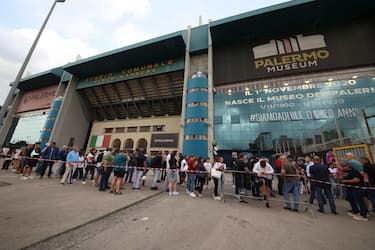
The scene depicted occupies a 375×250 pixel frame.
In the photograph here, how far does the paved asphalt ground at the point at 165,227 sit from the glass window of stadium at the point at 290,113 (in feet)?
46.3

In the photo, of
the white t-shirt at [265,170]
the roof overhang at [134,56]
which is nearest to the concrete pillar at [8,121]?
the roof overhang at [134,56]

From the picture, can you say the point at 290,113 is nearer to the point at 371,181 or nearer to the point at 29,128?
the point at 371,181

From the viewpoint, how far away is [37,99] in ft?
110

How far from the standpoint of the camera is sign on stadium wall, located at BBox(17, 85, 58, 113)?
32031 mm

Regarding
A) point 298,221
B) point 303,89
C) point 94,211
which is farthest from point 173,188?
point 303,89

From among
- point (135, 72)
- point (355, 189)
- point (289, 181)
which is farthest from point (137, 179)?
point (135, 72)

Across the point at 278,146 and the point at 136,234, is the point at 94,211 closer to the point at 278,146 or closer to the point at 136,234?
the point at 136,234

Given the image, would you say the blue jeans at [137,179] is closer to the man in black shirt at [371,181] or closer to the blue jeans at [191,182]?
the blue jeans at [191,182]

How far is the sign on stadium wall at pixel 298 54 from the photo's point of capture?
17016mm

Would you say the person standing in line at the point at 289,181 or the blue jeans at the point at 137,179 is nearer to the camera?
Answer: the person standing in line at the point at 289,181

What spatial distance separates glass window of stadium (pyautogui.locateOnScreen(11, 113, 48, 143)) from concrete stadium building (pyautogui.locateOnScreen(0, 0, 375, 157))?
25.6 feet

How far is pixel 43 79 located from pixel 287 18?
48569mm

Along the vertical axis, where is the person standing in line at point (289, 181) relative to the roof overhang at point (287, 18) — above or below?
below

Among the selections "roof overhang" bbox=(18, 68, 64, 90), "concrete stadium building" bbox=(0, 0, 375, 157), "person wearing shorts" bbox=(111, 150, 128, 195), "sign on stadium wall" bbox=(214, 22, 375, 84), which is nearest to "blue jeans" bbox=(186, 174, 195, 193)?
"person wearing shorts" bbox=(111, 150, 128, 195)
